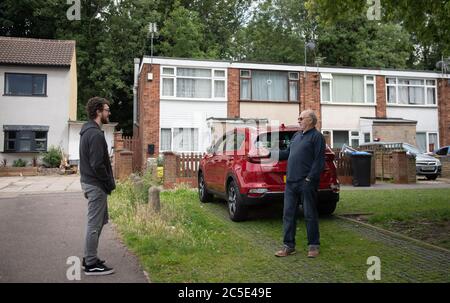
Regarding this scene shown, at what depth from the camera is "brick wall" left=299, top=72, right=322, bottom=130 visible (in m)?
26.1

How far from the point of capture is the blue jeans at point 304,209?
5.87 metres

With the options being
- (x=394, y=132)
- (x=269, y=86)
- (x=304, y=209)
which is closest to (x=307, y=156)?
(x=304, y=209)

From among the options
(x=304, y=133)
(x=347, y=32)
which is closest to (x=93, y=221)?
(x=304, y=133)

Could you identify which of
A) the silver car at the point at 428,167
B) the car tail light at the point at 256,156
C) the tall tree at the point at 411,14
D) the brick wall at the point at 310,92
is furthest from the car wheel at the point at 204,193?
the brick wall at the point at 310,92

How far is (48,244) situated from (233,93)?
19253 millimetres

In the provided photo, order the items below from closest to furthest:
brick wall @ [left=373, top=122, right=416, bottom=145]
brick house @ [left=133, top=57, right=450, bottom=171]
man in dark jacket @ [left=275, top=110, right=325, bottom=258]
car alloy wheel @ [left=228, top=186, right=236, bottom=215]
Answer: man in dark jacket @ [left=275, top=110, right=325, bottom=258]
car alloy wheel @ [left=228, top=186, right=236, bottom=215]
brick house @ [left=133, top=57, right=450, bottom=171]
brick wall @ [left=373, top=122, right=416, bottom=145]

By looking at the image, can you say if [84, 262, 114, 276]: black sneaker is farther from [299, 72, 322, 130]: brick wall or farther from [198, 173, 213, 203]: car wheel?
[299, 72, 322, 130]: brick wall

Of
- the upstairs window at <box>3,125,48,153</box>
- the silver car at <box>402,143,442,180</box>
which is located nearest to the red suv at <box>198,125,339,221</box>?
the silver car at <box>402,143,442,180</box>

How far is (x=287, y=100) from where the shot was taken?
25984 mm

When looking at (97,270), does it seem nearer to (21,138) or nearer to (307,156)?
(307,156)

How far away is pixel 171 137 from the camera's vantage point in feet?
78.9

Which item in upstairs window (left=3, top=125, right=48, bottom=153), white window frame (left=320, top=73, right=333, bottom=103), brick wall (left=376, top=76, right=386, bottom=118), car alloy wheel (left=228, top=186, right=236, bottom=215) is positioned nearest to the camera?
car alloy wheel (left=228, top=186, right=236, bottom=215)

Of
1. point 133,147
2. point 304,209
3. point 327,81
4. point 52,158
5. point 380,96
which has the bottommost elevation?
point 304,209
